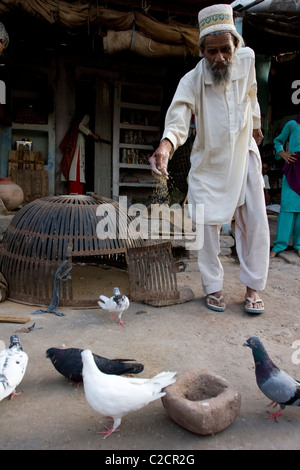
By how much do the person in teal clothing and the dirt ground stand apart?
1426 millimetres

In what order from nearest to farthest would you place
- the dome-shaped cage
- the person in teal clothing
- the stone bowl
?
the stone bowl, the dome-shaped cage, the person in teal clothing

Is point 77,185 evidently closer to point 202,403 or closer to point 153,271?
point 153,271

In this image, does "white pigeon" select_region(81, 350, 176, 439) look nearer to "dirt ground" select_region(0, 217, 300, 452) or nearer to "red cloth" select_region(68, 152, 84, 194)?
"dirt ground" select_region(0, 217, 300, 452)

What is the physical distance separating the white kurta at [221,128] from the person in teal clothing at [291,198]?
2.39 metres

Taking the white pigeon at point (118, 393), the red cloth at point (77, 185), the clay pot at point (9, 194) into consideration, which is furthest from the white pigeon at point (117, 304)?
the red cloth at point (77, 185)

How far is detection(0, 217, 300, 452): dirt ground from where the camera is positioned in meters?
1.65

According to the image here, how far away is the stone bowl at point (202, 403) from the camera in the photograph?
5.29 feet

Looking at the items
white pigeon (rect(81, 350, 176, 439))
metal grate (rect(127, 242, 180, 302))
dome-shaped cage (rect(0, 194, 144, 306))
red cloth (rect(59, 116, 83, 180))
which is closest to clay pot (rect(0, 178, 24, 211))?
red cloth (rect(59, 116, 83, 180))

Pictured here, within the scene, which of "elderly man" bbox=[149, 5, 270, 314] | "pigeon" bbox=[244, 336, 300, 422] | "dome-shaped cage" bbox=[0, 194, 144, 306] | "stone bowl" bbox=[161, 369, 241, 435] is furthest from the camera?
"dome-shaped cage" bbox=[0, 194, 144, 306]

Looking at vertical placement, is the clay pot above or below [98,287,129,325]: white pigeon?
above

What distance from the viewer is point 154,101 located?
8391mm

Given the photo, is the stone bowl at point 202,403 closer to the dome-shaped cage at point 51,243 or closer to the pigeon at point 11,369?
the pigeon at point 11,369

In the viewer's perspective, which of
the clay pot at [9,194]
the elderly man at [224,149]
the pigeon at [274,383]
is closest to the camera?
the pigeon at [274,383]
